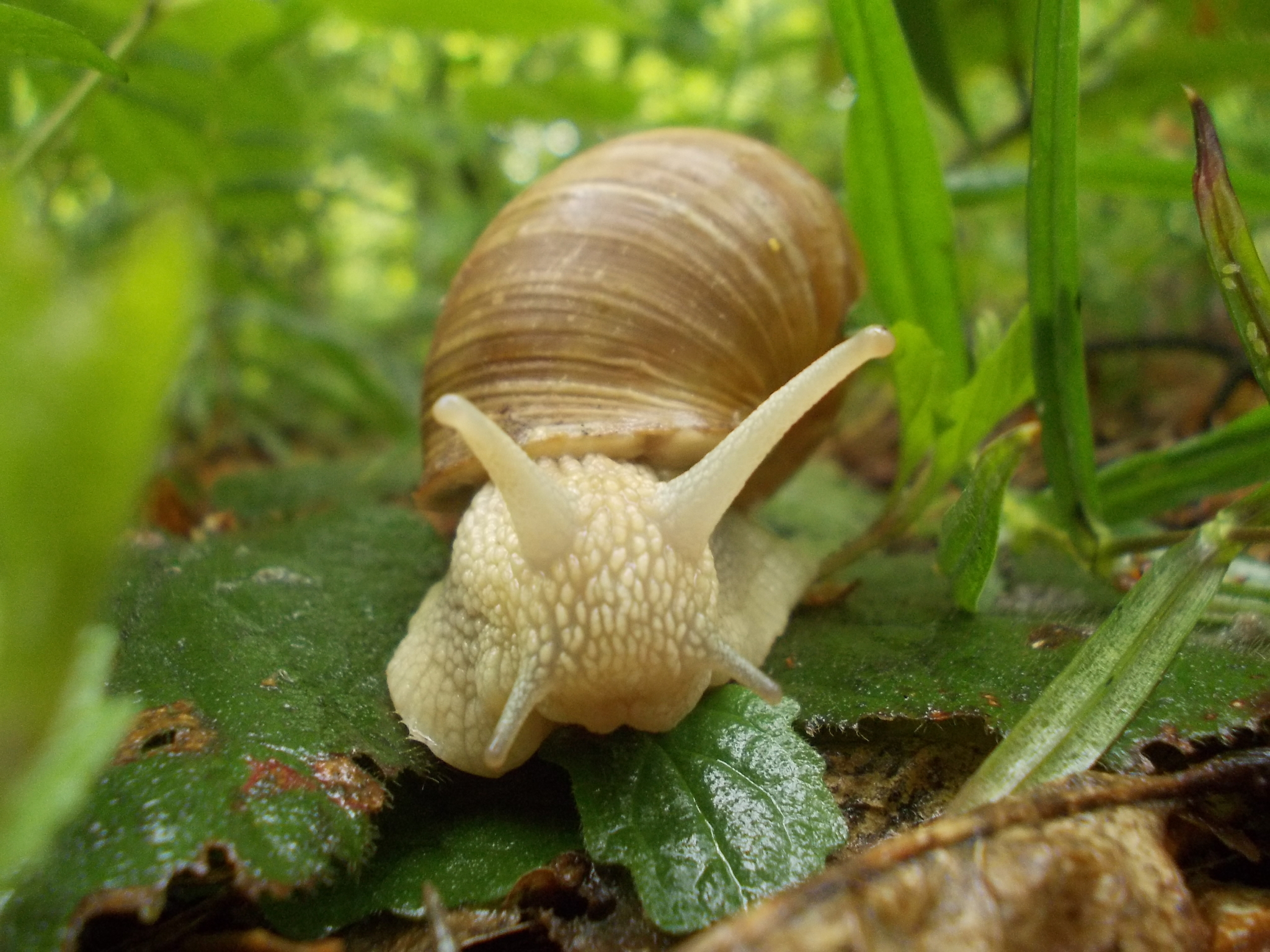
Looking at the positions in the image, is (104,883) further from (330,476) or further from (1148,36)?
(1148,36)

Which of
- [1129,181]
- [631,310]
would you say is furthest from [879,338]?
[1129,181]

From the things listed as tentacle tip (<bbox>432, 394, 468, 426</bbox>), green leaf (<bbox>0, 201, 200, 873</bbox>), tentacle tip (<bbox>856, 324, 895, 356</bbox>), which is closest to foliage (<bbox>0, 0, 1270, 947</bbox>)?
green leaf (<bbox>0, 201, 200, 873</bbox>)

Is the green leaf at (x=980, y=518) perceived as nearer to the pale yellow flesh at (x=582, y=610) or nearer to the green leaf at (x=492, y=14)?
the pale yellow flesh at (x=582, y=610)

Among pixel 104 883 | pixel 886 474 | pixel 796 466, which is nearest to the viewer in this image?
pixel 104 883

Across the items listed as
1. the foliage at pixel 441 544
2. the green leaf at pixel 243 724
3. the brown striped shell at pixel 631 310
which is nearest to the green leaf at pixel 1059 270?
the foliage at pixel 441 544

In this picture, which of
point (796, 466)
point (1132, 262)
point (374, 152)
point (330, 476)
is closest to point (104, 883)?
point (796, 466)

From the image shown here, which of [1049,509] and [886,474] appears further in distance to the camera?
[886,474]
